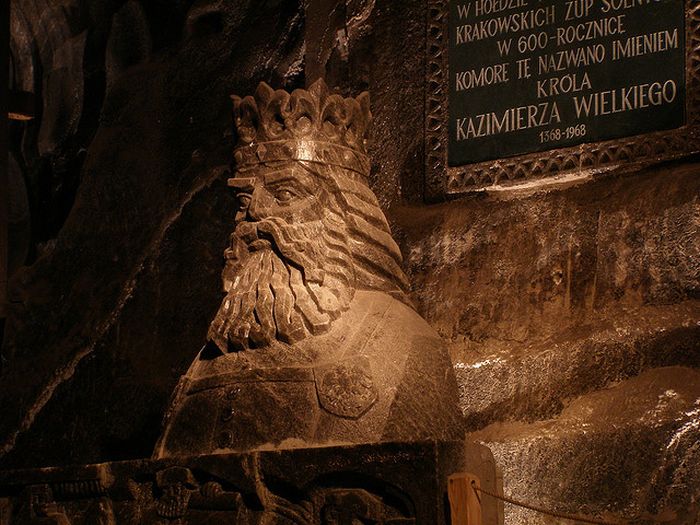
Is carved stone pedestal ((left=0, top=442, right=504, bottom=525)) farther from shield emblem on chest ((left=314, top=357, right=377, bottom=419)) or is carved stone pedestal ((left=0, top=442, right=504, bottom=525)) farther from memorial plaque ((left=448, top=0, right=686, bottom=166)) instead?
memorial plaque ((left=448, top=0, right=686, bottom=166))

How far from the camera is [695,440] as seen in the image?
18.9 ft

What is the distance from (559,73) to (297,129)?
173cm

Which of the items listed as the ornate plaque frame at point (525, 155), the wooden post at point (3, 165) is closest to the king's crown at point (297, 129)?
the ornate plaque frame at point (525, 155)

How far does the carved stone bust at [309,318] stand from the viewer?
5344 millimetres

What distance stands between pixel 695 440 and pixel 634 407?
0.34 metres

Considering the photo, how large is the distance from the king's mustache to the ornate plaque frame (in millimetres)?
1656

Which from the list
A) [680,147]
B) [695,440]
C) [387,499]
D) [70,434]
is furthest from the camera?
[70,434]

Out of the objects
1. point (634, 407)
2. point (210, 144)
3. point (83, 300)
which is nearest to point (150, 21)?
point (210, 144)

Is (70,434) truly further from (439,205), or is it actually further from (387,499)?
(387,499)

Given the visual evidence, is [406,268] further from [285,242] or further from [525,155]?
[285,242]

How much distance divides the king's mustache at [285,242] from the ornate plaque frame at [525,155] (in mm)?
1656

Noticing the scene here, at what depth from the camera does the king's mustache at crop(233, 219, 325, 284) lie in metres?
5.68

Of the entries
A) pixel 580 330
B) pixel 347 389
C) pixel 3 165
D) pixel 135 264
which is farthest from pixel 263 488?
pixel 3 165

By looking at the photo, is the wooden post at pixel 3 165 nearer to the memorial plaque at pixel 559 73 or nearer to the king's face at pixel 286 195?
the memorial plaque at pixel 559 73
